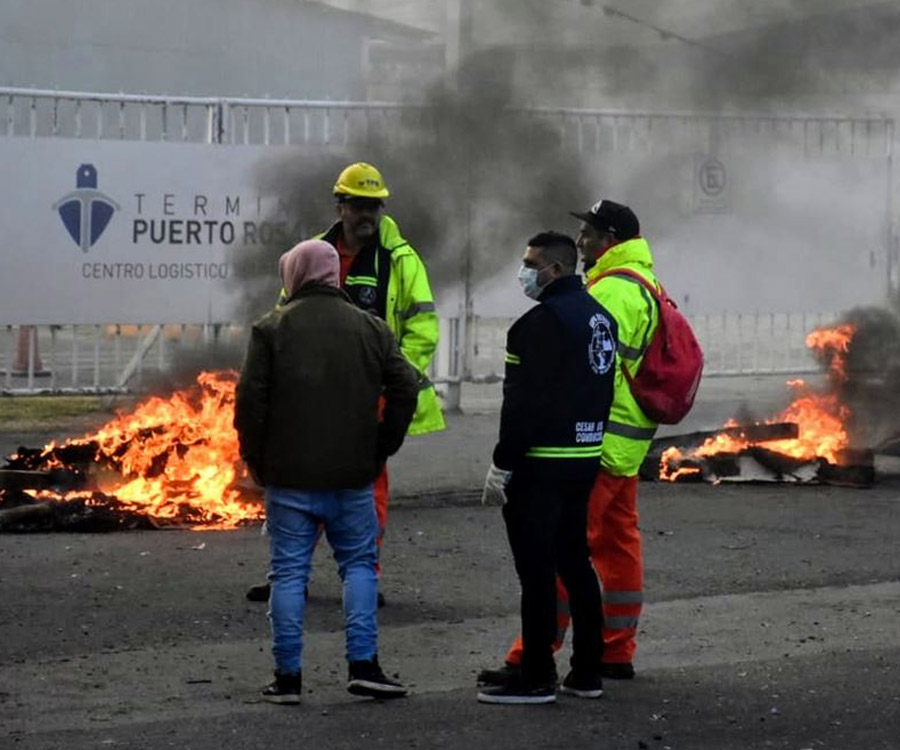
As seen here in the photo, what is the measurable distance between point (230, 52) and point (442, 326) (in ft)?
27.9

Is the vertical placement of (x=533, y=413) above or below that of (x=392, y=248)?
below

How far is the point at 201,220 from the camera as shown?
13.3 meters

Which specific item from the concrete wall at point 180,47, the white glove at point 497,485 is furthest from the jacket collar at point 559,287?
the concrete wall at point 180,47

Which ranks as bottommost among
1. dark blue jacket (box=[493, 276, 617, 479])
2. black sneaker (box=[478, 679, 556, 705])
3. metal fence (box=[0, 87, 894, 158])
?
black sneaker (box=[478, 679, 556, 705])

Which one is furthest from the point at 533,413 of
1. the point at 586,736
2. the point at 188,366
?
the point at 188,366

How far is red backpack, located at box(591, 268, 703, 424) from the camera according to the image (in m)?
7.13

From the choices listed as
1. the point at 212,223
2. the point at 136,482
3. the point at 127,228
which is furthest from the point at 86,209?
the point at 136,482

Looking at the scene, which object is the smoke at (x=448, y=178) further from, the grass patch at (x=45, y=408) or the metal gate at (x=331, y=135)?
the grass patch at (x=45, y=408)

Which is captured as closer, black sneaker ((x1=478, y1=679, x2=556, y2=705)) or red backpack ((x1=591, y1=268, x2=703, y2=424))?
black sneaker ((x1=478, y1=679, x2=556, y2=705))

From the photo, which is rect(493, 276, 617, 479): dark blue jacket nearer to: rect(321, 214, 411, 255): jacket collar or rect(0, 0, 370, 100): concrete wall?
rect(321, 214, 411, 255): jacket collar

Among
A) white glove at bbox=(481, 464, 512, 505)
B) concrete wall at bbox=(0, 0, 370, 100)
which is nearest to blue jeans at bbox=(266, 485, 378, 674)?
white glove at bbox=(481, 464, 512, 505)

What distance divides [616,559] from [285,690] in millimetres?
1387

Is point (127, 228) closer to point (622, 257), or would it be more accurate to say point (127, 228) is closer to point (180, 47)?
point (622, 257)

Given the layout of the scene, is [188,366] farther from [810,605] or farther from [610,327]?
[610,327]
